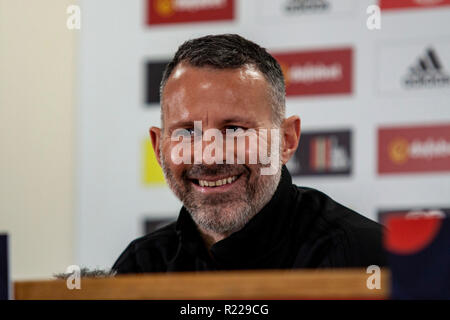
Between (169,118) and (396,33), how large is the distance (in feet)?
3.90

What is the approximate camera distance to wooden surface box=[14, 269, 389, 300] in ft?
2.22

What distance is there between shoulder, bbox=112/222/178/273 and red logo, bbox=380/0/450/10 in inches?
45.5

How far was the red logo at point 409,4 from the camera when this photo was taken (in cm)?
213

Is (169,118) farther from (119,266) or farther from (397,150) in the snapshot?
(397,150)

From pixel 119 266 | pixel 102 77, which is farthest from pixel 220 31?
pixel 119 266

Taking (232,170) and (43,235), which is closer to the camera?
(232,170)

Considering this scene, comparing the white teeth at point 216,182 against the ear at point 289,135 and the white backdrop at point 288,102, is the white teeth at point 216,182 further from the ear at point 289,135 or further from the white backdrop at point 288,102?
the white backdrop at point 288,102

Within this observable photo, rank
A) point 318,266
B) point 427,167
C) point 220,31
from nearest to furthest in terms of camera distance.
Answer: point 318,266, point 427,167, point 220,31

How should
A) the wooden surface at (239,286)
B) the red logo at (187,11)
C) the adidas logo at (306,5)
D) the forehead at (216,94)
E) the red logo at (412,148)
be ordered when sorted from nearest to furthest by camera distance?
the wooden surface at (239,286) → the forehead at (216,94) → the red logo at (412,148) → the adidas logo at (306,5) → the red logo at (187,11)

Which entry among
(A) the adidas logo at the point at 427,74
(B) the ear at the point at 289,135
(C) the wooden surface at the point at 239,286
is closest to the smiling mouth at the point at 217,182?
(B) the ear at the point at 289,135

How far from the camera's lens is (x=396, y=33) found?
7.09 ft

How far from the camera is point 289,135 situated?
125 cm

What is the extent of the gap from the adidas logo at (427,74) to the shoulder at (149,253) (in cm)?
107

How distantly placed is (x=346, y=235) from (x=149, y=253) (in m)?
0.31
